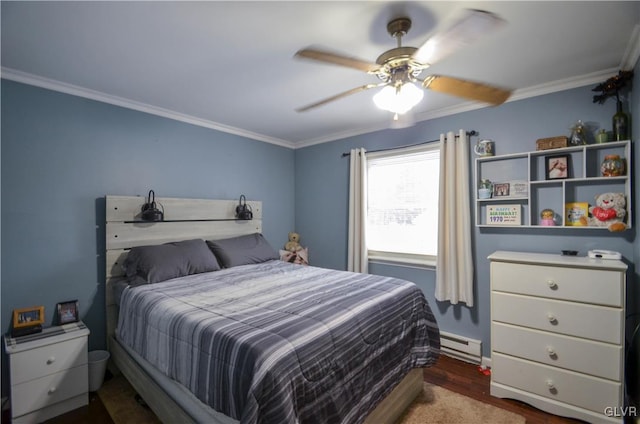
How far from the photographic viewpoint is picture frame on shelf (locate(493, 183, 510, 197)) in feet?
8.30

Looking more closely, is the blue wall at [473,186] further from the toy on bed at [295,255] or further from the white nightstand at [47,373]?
the white nightstand at [47,373]

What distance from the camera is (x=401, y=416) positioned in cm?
192

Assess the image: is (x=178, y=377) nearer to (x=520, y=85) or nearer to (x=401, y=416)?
(x=401, y=416)

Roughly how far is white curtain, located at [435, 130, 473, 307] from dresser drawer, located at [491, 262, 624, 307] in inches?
19.6

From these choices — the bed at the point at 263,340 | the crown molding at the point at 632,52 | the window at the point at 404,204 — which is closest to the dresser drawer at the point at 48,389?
the bed at the point at 263,340

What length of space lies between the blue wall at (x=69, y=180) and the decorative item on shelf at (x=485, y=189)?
2940 millimetres

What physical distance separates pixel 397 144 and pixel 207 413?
2979 millimetres

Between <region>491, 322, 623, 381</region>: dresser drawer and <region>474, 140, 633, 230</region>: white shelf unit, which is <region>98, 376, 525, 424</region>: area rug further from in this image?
<region>474, 140, 633, 230</region>: white shelf unit

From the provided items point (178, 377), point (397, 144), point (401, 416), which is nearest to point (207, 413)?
point (178, 377)

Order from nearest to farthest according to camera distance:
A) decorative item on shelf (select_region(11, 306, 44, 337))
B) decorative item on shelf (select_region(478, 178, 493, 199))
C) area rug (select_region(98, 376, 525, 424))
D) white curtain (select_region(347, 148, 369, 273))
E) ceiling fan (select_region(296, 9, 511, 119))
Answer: ceiling fan (select_region(296, 9, 511, 119)) < area rug (select_region(98, 376, 525, 424)) < decorative item on shelf (select_region(11, 306, 44, 337)) < decorative item on shelf (select_region(478, 178, 493, 199)) < white curtain (select_region(347, 148, 369, 273))

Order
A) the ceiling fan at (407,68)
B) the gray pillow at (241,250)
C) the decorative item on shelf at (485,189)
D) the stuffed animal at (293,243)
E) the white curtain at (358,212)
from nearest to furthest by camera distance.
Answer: the ceiling fan at (407,68) < the decorative item on shelf at (485,189) < the gray pillow at (241,250) < the white curtain at (358,212) < the stuffed animal at (293,243)

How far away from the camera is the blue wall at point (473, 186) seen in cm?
223

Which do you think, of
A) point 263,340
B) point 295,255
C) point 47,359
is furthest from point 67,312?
point 295,255

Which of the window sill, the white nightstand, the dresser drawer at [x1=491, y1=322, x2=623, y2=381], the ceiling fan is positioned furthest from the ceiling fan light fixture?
the white nightstand
